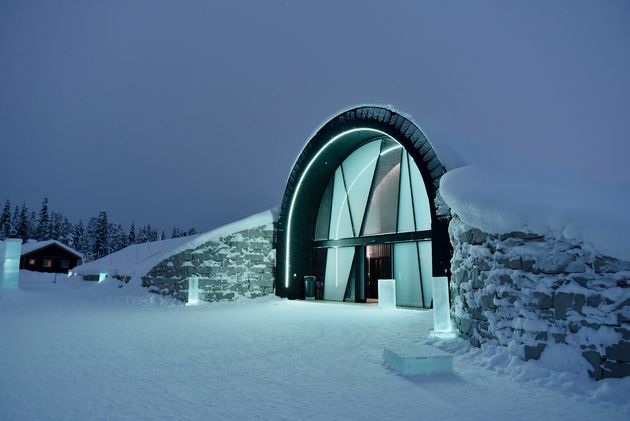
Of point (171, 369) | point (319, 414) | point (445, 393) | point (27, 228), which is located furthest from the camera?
point (27, 228)

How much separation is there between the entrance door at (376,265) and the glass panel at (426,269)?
4.52 m

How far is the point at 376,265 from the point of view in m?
17.9

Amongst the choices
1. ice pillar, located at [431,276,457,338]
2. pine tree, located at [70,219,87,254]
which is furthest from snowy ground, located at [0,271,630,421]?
pine tree, located at [70,219,87,254]

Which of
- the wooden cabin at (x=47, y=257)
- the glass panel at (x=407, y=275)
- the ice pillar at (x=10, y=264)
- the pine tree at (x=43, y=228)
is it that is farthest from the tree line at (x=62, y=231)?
the glass panel at (x=407, y=275)

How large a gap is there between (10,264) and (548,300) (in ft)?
68.3

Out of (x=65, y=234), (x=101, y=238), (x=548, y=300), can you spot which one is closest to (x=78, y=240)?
(x=65, y=234)

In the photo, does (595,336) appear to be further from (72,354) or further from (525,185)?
(72,354)

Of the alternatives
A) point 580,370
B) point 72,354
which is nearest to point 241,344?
point 72,354

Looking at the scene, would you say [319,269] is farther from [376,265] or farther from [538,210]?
[538,210]

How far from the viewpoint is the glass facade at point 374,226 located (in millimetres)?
12820

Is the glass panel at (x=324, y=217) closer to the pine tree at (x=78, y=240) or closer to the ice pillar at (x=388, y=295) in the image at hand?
the ice pillar at (x=388, y=295)

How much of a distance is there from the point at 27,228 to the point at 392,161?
6572 cm

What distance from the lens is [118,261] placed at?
31328 millimetres

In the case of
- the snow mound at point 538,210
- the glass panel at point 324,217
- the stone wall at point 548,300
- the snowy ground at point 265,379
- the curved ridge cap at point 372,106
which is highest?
the curved ridge cap at point 372,106
